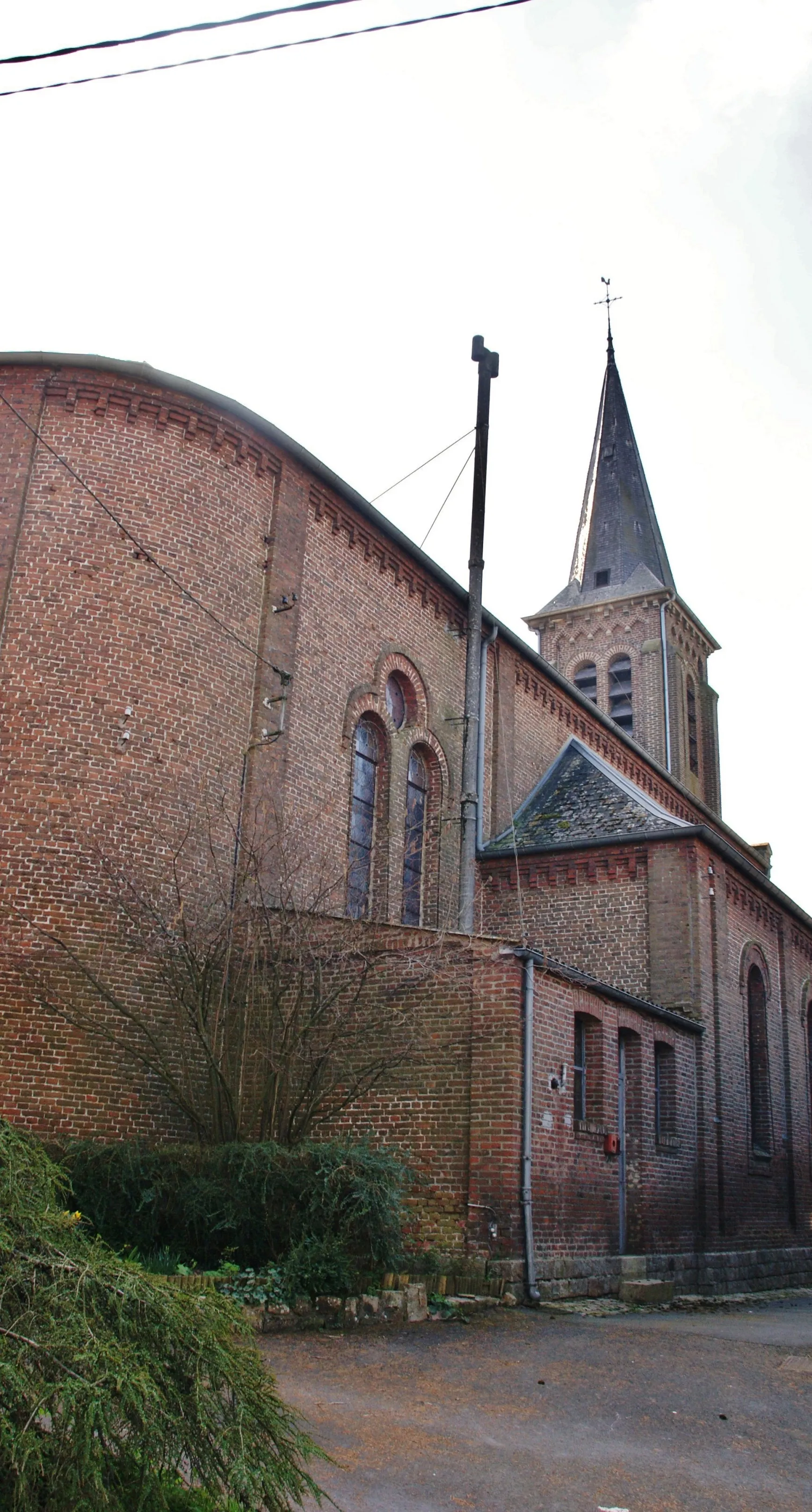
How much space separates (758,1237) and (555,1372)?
466 inches

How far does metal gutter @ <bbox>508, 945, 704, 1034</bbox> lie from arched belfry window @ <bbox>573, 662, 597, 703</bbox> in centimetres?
1997

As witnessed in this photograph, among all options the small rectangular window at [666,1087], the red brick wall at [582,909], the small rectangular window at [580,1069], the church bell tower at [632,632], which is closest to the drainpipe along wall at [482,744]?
the red brick wall at [582,909]

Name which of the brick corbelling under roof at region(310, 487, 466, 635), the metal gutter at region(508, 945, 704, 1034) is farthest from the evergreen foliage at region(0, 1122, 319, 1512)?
the brick corbelling under roof at region(310, 487, 466, 635)

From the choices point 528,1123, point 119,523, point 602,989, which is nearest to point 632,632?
point 602,989

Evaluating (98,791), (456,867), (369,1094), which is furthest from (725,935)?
(98,791)

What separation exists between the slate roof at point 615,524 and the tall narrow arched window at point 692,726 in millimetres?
3320

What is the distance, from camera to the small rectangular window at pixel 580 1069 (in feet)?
44.3

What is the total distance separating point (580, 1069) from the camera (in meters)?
13.7

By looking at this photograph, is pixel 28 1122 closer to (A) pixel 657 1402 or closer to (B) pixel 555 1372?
(B) pixel 555 1372

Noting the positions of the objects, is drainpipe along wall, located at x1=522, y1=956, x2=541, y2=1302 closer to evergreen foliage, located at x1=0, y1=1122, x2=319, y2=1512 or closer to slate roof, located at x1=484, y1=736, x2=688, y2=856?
slate roof, located at x1=484, y1=736, x2=688, y2=856

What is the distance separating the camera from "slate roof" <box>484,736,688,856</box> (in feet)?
62.9

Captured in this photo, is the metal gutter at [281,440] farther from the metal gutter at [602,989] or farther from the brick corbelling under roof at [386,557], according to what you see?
the metal gutter at [602,989]

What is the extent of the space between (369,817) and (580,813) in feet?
14.4

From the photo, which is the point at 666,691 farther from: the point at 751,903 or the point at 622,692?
the point at 751,903
